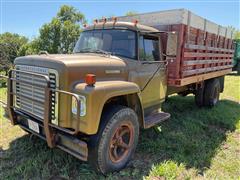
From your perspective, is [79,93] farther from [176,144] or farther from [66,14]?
[66,14]

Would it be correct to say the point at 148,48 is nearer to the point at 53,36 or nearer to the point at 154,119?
the point at 154,119

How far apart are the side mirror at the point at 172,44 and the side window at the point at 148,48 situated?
0.25 m

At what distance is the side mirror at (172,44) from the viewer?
175 inches

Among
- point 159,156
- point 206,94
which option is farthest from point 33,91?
point 206,94

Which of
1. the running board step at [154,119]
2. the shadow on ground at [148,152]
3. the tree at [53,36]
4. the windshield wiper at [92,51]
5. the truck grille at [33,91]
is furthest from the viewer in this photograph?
the tree at [53,36]

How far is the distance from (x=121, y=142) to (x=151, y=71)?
1580 mm

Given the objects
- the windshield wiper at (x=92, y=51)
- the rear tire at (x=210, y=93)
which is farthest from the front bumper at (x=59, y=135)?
the rear tire at (x=210, y=93)

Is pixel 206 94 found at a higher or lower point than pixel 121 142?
higher

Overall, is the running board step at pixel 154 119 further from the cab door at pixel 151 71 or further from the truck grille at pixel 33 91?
the truck grille at pixel 33 91

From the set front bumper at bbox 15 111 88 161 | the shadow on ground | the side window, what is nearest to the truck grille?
front bumper at bbox 15 111 88 161

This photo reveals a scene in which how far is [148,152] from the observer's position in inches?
171

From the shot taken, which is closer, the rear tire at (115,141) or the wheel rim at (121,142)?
the rear tire at (115,141)

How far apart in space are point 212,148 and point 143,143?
54.8 inches

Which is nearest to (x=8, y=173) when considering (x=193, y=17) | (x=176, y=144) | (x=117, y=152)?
(x=117, y=152)
